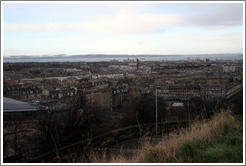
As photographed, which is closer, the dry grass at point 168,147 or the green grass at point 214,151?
the green grass at point 214,151

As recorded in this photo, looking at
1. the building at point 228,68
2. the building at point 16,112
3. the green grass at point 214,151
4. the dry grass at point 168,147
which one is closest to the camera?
the green grass at point 214,151

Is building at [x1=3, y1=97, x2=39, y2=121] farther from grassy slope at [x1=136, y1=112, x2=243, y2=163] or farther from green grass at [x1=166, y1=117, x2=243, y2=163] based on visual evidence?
green grass at [x1=166, y1=117, x2=243, y2=163]

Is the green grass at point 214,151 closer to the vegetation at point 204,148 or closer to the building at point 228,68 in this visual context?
the vegetation at point 204,148

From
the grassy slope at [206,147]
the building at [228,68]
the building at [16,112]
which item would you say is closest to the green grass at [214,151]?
the grassy slope at [206,147]

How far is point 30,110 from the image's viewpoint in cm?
695

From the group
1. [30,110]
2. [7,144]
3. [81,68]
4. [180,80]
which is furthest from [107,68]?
[7,144]

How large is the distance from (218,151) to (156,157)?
562 millimetres

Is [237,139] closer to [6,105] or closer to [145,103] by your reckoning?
[6,105]

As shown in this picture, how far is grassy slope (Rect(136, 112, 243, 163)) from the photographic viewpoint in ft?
8.04

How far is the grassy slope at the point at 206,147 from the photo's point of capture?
2.45m

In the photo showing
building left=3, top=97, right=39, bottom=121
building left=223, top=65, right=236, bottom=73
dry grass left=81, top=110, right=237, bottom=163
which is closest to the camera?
dry grass left=81, top=110, right=237, bottom=163

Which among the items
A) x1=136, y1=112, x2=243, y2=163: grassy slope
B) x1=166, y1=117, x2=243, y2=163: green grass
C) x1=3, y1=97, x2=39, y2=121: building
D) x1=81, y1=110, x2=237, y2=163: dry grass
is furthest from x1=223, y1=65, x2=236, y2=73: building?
x1=166, y1=117, x2=243, y2=163: green grass

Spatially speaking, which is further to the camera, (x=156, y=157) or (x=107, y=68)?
(x=107, y=68)

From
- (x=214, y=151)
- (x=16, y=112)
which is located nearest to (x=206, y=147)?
(x=214, y=151)
